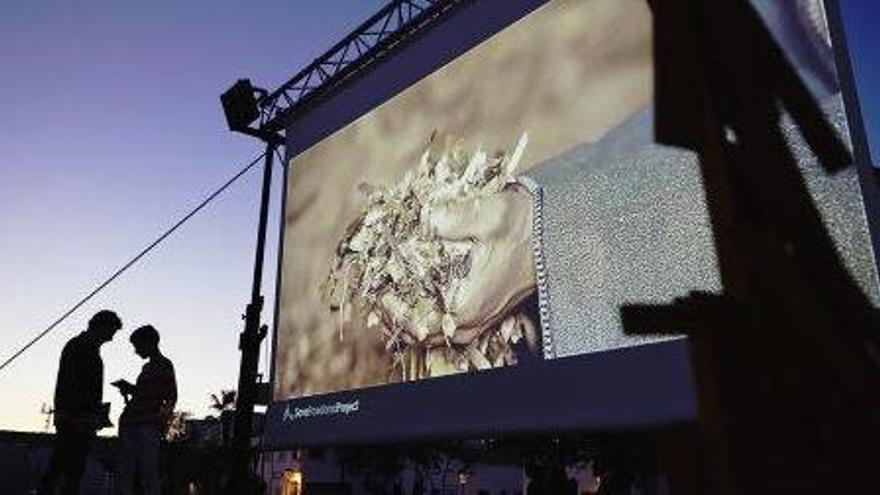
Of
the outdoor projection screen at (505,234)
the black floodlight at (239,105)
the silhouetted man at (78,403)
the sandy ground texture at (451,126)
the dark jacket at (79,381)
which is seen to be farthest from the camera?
the black floodlight at (239,105)

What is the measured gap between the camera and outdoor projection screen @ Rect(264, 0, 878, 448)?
4.89 m

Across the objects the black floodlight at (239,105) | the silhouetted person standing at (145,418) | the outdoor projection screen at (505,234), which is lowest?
the silhouetted person standing at (145,418)

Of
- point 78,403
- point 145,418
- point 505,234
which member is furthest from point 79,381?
point 505,234

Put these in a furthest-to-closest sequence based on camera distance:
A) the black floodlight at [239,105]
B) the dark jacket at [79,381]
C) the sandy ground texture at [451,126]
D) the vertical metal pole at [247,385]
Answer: the black floodlight at [239,105], the vertical metal pole at [247,385], the sandy ground texture at [451,126], the dark jacket at [79,381]

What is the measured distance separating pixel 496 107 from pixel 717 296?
2.62 metres

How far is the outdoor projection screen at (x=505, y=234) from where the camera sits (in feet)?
16.1

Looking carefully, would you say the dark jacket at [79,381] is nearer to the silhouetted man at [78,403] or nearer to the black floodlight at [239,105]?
the silhouetted man at [78,403]

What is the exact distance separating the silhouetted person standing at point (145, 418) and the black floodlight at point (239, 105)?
17.2 feet

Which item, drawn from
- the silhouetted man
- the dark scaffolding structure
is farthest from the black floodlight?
the silhouetted man

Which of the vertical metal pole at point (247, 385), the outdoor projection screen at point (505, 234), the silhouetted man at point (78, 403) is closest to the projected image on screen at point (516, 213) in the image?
the outdoor projection screen at point (505, 234)

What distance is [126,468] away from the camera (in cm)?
436

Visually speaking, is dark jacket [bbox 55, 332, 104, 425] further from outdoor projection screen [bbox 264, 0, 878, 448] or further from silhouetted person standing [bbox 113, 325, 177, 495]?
outdoor projection screen [bbox 264, 0, 878, 448]

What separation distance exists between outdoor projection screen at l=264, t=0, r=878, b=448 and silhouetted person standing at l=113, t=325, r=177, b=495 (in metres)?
2.43

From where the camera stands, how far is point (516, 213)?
596 centimetres
